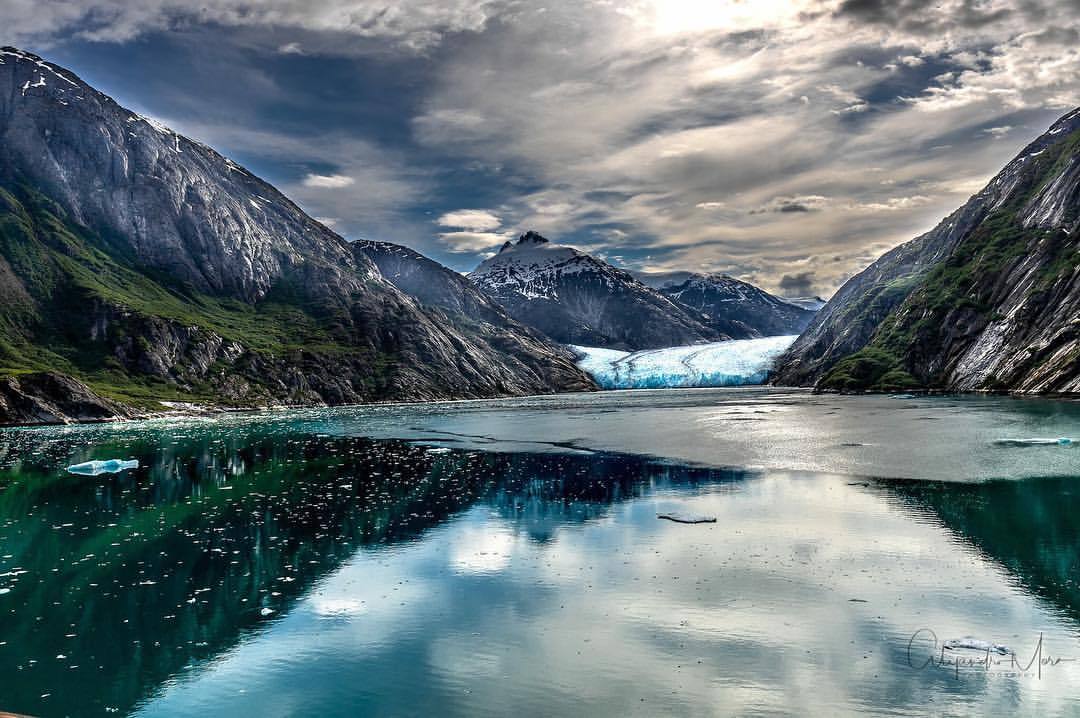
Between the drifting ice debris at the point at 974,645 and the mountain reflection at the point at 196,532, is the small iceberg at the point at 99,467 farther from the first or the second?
the drifting ice debris at the point at 974,645

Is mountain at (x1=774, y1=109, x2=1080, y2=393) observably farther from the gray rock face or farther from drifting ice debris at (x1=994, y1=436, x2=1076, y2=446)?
the gray rock face

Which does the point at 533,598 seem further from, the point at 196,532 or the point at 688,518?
the point at 196,532

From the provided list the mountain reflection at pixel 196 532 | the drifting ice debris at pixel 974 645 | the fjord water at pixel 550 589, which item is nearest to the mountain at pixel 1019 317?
the fjord water at pixel 550 589

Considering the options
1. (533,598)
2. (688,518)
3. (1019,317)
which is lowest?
(533,598)

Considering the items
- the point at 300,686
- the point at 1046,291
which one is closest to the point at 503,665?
the point at 300,686

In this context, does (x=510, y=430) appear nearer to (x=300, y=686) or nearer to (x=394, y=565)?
(x=394, y=565)

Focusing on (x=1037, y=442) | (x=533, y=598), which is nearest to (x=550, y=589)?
(x=533, y=598)
